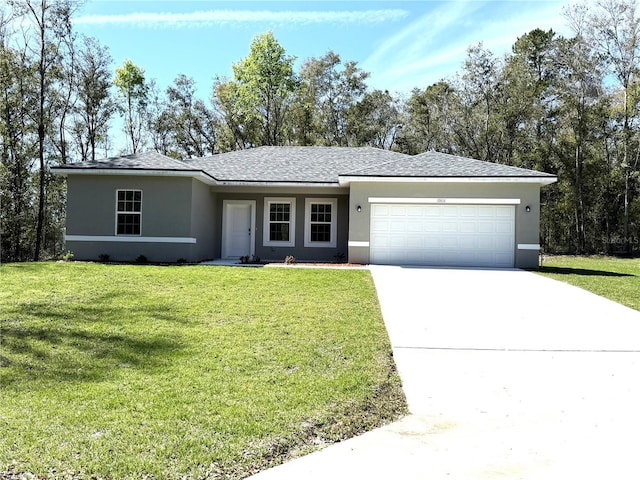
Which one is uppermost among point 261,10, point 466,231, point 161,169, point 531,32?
point 531,32

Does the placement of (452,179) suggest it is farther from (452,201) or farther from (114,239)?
(114,239)

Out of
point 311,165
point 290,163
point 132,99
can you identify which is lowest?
point 311,165

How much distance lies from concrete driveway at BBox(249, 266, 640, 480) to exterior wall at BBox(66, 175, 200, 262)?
8.91 metres

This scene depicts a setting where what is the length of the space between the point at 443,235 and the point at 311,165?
6679mm

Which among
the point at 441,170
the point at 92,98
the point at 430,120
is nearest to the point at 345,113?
the point at 430,120

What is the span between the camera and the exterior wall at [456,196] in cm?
1518

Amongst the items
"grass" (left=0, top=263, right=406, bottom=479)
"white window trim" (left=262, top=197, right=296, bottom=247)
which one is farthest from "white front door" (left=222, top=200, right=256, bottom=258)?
"grass" (left=0, top=263, right=406, bottom=479)

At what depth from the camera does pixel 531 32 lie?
33.9 meters

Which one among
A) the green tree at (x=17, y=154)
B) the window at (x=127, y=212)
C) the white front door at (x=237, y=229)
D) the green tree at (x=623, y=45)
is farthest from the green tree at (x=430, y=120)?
the green tree at (x=17, y=154)

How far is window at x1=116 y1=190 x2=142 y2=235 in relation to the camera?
1545 centimetres

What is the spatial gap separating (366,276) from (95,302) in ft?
21.4

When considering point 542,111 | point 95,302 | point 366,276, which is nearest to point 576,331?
point 366,276

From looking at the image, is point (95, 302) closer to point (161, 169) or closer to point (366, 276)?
point (366, 276)

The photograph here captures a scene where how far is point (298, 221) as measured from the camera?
17.9m
